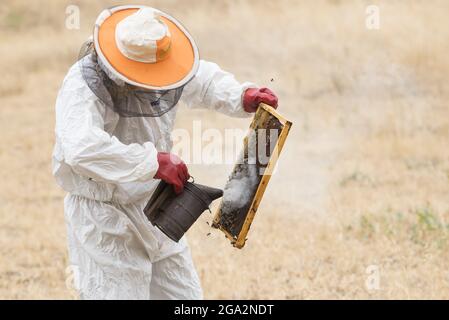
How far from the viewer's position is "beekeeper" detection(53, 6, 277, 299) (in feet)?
14.9

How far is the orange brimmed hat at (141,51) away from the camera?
466cm

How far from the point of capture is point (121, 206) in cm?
511

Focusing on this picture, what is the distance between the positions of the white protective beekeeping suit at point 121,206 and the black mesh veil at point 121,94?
0.15ft

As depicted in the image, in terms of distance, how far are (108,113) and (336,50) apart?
359 inches

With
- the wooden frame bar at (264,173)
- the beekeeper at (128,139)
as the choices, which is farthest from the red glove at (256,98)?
the wooden frame bar at (264,173)

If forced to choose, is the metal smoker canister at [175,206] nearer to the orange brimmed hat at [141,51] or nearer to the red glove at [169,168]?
the red glove at [169,168]

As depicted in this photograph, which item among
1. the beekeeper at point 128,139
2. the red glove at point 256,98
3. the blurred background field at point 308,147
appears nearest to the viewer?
the beekeeper at point 128,139

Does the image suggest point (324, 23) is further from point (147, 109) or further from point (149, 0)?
point (147, 109)

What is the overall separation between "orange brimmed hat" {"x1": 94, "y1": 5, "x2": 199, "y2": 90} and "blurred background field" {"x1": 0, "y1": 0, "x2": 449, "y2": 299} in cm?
72

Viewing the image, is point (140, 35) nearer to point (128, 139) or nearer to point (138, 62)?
point (138, 62)

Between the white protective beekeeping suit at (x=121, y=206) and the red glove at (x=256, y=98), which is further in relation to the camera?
the red glove at (x=256, y=98)

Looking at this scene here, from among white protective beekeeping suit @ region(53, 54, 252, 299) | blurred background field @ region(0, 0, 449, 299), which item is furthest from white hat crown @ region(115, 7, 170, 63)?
blurred background field @ region(0, 0, 449, 299)

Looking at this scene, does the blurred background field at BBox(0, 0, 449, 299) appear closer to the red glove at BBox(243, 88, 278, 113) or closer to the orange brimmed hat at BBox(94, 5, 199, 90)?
the red glove at BBox(243, 88, 278, 113)

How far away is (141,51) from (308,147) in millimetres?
6403
